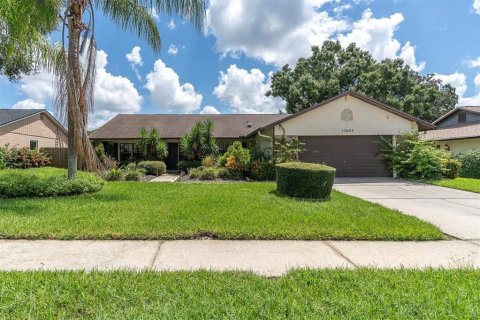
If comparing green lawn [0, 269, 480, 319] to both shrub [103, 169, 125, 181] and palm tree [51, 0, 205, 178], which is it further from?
shrub [103, 169, 125, 181]

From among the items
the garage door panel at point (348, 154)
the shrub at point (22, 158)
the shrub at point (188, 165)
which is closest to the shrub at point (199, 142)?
the shrub at point (188, 165)

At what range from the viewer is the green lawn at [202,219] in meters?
5.12

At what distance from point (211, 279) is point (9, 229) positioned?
4218 millimetres

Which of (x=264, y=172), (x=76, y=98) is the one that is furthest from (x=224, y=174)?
(x=76, y=98)

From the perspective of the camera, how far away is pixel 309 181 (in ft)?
28.4

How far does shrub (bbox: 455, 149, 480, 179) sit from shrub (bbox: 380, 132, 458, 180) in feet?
→ 10.3

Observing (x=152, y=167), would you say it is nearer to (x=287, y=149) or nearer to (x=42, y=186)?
(x=287, y=149)

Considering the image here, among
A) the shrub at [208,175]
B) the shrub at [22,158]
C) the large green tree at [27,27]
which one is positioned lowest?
the shrub at [208,175]

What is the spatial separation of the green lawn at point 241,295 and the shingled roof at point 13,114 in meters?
21.7

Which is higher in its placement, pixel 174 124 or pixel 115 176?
pixel 174 124

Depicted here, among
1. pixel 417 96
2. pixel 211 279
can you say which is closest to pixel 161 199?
pixel 211 279

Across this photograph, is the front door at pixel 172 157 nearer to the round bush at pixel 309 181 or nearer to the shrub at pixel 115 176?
the shrub at pixel 115 176

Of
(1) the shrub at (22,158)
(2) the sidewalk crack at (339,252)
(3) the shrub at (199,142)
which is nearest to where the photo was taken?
(2) the sidewalk crack at (339,252)

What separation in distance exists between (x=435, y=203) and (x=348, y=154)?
24.4 ft
